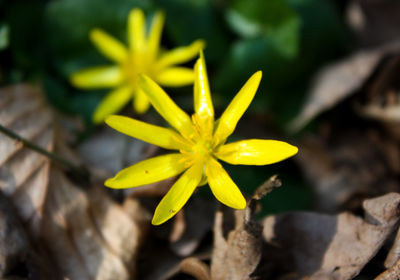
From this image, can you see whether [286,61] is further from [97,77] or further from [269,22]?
[97,77]


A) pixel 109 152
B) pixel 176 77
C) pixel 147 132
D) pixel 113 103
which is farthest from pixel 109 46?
pixel 147 132

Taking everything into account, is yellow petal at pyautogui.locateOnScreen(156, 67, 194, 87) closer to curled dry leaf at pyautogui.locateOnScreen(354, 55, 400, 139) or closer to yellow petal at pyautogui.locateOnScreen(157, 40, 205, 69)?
yellow petal at pyautogui.locateOnScreen(157, 40, 205, 69)

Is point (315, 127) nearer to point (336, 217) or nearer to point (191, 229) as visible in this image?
point (336, 217)

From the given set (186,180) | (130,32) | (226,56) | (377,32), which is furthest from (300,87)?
(186,180)

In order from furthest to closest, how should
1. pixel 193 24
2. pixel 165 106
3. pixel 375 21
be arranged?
pixel 375 21 < pixel 193 24 < pixel 165 106

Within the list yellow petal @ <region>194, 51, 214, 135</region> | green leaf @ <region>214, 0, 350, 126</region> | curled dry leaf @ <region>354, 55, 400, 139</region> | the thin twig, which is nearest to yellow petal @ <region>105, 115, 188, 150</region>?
yellow petal @ <region>194, 51, 214, 135</region>

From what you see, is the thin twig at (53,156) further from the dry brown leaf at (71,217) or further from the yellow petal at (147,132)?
the yellow petal at (147,132)
